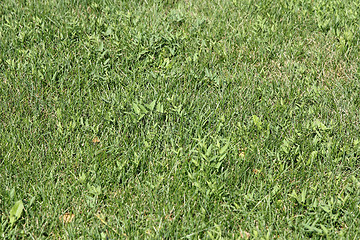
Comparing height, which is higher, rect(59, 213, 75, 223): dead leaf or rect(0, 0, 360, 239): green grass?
rect(0, 0, 360, 239): green grass

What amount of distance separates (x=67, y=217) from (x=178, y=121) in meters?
1.05

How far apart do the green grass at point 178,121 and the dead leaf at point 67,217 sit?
1 centimetres

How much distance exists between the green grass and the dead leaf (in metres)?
0.01

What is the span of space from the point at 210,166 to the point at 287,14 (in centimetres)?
251

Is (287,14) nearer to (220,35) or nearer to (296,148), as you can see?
(220,35)

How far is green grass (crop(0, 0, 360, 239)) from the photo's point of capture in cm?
237

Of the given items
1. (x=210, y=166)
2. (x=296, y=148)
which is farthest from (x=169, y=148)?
(x=296, y=148)

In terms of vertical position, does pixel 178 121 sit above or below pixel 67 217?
above

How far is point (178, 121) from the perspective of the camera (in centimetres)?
301

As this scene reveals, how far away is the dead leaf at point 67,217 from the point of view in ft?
7.64

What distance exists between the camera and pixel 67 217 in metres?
2.37

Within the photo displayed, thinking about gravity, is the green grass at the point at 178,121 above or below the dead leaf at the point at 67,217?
above

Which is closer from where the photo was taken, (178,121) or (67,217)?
(67,217)

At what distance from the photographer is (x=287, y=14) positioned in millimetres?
4414
